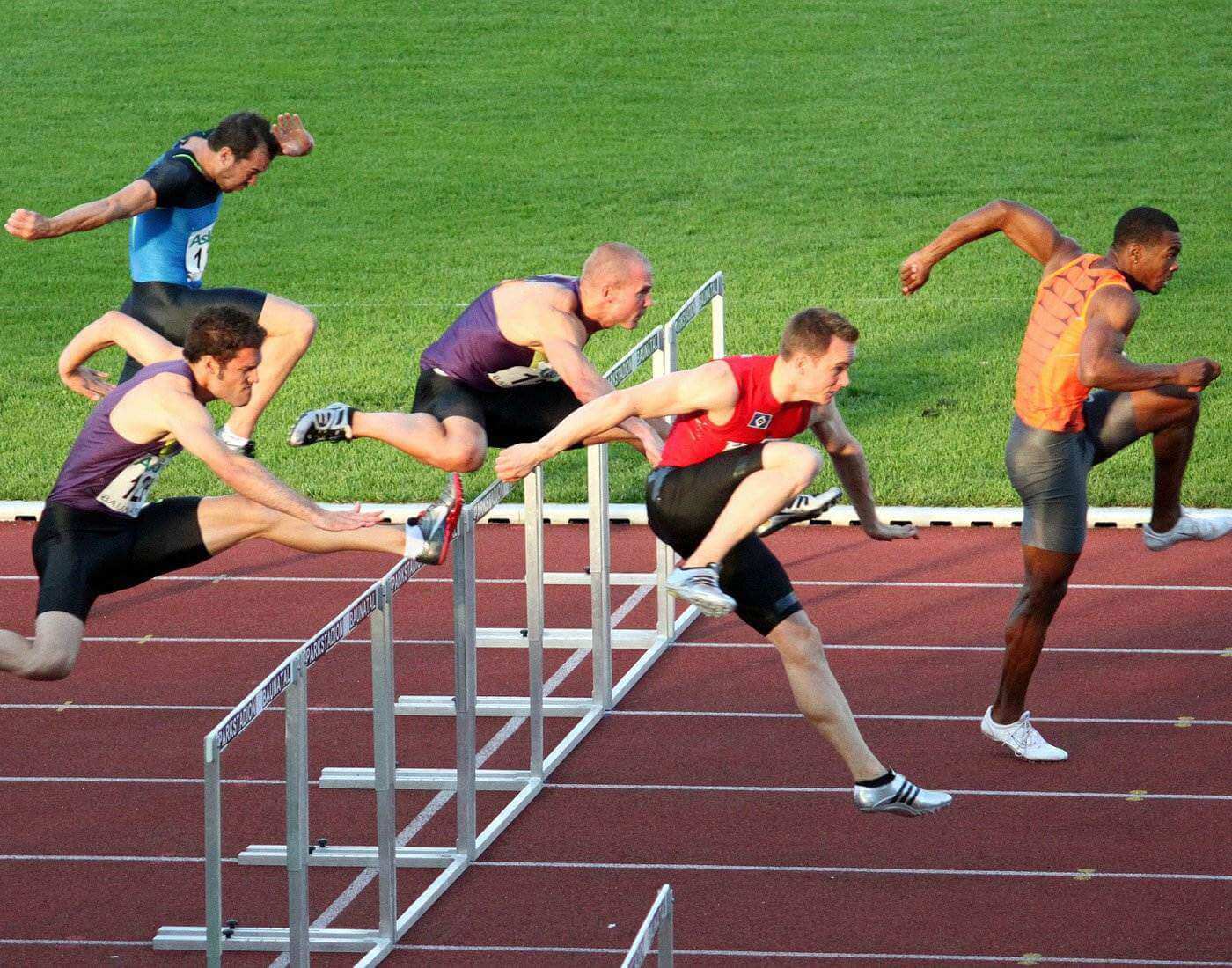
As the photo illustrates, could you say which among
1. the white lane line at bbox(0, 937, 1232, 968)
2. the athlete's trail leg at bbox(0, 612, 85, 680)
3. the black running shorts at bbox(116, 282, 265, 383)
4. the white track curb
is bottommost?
the white lane line at bbox(0, 937, 1232, 968)

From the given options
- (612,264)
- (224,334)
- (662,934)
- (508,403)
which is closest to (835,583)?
(508,403)

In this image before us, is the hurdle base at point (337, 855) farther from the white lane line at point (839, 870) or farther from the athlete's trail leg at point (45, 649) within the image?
the athlete's trail leg at point (45, 649)

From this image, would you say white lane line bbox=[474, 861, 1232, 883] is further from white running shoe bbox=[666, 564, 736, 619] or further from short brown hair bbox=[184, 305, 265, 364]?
short brown hair bbox=[184, 305, 265, 364]

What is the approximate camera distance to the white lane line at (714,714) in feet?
29.6

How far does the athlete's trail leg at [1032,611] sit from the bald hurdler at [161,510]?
2.27m

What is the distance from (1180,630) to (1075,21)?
50.3 ft

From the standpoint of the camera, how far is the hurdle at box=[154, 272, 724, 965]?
576 cm

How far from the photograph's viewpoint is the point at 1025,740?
27.9 ft

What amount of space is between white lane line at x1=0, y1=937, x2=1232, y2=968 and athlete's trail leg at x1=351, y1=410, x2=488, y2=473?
1.93 metres

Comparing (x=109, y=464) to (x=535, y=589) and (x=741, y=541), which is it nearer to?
(x=535, y=589)

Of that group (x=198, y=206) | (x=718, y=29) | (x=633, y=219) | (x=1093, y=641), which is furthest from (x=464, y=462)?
(x=718, y=29)

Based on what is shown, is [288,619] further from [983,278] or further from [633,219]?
[633,219]

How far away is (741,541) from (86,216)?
310 centimetres

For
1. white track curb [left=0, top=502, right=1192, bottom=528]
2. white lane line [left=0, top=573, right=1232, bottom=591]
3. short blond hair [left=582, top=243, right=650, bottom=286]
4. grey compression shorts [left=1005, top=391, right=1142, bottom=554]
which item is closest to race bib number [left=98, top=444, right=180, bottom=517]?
short blond hair [left=582, top=243, right=650, bottom=286]
